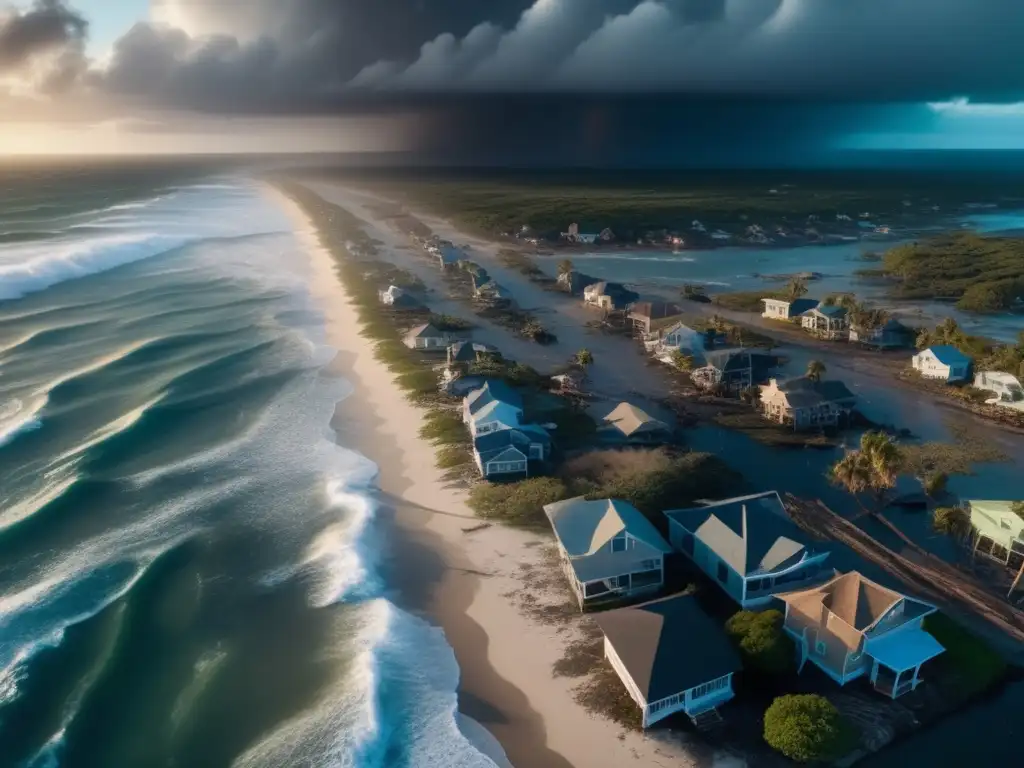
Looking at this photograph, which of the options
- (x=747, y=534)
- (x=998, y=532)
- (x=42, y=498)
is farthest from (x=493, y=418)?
(x=998, y=532)

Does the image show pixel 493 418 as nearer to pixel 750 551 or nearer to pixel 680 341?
pixel 750 551

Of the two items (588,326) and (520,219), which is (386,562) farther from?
(520,219)

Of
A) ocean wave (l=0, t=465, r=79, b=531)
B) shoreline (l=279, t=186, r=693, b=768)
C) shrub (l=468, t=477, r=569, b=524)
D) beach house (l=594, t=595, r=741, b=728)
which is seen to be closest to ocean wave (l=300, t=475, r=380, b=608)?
shoreline (l=279, t=186, r=693, b=768)

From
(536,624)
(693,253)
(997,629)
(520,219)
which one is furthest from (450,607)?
(520,219)

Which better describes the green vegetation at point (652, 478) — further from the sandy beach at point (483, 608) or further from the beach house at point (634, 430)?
the sandy beach at point (483, 608)

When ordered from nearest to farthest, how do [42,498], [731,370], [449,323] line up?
[42,498] → [731,370] → [449,323]

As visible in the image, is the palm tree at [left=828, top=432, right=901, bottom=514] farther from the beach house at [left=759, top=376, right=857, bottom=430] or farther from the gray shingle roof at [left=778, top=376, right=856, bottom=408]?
the gray shingle roof at [left=778, top=376, right=856, bottom=408]
